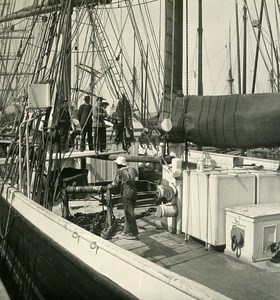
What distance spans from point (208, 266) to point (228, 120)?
2.39 meters

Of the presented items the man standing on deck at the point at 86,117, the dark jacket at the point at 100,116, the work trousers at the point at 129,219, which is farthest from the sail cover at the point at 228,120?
the man standing on deck at the point at 86,117

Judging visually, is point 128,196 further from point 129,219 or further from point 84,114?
point 84,114

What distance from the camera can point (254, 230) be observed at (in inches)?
208

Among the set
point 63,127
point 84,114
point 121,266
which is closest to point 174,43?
point 63,127

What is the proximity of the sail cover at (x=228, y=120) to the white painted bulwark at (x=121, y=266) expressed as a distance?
107 inches

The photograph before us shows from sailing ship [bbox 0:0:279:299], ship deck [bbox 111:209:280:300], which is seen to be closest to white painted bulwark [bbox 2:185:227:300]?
sailing ship [bbox 0:0:279:299]

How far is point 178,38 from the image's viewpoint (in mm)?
8547

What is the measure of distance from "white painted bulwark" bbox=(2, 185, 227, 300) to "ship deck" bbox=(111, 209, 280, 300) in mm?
933

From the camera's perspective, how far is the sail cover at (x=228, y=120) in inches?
244

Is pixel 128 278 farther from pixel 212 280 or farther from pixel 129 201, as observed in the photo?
pixel 129 201

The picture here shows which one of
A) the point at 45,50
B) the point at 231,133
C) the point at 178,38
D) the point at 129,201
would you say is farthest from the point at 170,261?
the point at 45,50

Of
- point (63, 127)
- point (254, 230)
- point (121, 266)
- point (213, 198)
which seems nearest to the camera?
point (121, 266)

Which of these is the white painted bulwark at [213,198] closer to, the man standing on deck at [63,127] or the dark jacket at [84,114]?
the man standing on deck at [63,127]

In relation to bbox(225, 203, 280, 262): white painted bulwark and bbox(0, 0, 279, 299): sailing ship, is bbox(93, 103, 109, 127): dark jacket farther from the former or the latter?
bbox(225, 203, 280, 262): white painted bulwark
